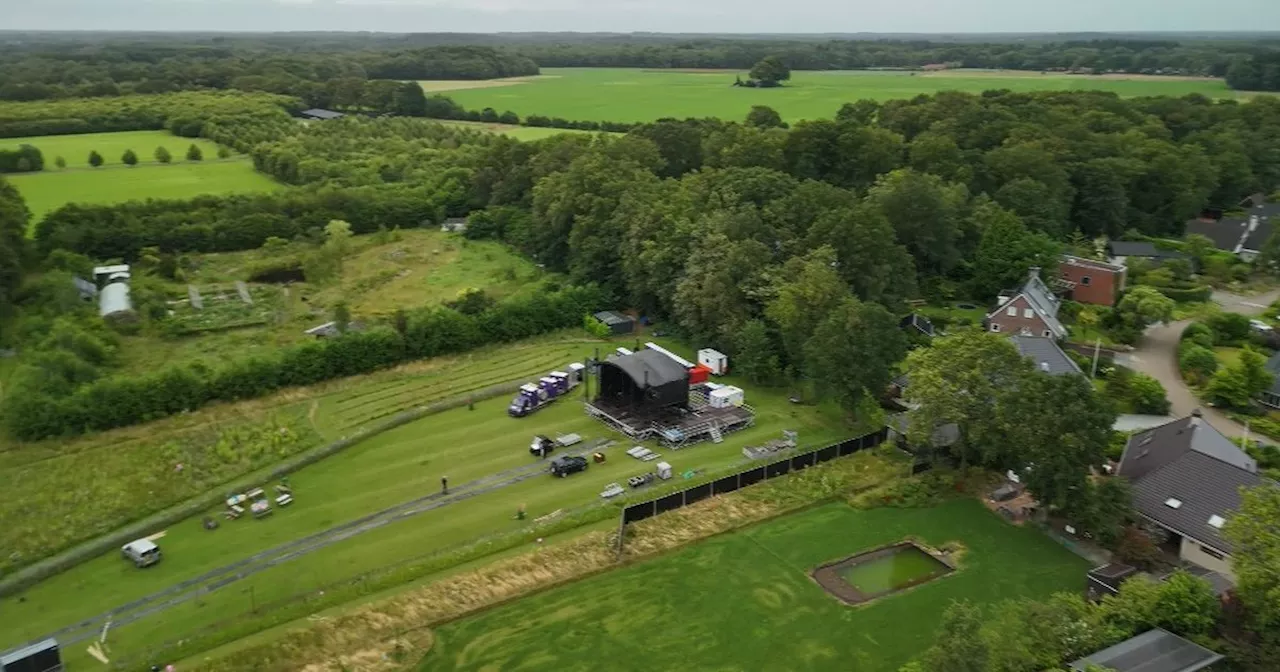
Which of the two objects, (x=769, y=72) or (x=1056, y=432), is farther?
(x=769, y=72)

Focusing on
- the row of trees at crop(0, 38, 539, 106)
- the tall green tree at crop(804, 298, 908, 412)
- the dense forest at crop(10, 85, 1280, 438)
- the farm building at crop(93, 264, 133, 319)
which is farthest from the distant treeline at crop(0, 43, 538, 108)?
the tall green tree at crop(804, 298, 908, 412)

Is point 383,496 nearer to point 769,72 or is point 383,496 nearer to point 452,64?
point 769,72

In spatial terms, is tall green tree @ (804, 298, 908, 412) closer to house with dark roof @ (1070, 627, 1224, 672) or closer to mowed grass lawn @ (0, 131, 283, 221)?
house with dark roof @ (1070, 627, 1224, 672)

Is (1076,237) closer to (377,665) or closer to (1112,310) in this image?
(1112,310)

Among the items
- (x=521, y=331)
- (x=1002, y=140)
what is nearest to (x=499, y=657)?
(x=521, y=331)

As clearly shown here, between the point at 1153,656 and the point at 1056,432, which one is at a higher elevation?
the point at 1056,432

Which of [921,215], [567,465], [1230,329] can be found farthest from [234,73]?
[1230,329]
